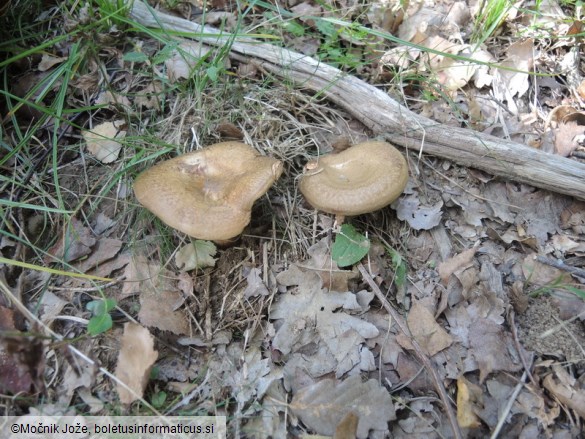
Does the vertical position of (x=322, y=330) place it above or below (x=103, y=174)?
below

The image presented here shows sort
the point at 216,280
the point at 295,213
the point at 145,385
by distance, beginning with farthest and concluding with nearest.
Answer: the point at 295,213 → the point at 216,280 → the point at 145,385

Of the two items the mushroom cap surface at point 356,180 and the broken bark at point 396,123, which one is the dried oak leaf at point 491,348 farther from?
the broken bark at point 396,123

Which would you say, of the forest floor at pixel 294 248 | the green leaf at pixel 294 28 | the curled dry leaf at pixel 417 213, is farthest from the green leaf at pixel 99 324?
the green leaf at pixel 294 28

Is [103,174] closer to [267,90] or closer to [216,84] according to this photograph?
[216,84]

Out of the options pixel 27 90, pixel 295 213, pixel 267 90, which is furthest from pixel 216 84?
pixel 27 90

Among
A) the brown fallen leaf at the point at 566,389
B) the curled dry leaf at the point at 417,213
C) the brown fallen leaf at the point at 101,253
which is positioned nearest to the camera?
the brown fallen leaf at the point at 566,389

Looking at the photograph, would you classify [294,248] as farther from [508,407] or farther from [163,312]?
[508,407]

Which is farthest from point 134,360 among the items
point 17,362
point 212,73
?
point 212,73
